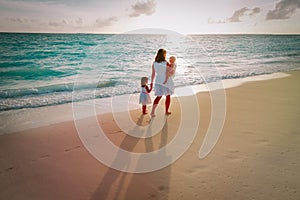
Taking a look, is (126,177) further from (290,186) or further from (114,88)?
(114,88)

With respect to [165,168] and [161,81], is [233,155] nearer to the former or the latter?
[165,168]

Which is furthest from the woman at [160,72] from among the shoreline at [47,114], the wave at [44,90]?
the wave at [44,90]

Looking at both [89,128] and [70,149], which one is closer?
[70,149]

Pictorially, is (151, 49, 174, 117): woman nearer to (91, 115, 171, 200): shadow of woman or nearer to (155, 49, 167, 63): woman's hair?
(155, 49, 167, 63): woman's hair

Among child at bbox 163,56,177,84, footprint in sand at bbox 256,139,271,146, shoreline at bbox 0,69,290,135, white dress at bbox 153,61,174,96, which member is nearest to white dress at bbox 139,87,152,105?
white dress at bbox 153,61,174,96

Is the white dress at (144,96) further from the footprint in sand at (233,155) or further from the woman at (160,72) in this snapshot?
the footprint in sand at (233,155)

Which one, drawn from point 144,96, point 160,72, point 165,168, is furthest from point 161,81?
point 165,168

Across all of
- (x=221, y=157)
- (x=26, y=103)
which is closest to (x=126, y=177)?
(x=221, y=157)

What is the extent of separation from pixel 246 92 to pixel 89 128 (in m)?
6.22

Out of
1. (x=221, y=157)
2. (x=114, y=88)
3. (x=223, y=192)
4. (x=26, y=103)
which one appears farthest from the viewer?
(x=114, y=88)

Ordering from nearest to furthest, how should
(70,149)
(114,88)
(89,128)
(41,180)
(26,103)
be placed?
(41,180)
(70,149)
(89,128)
(26,103)
(114,88)

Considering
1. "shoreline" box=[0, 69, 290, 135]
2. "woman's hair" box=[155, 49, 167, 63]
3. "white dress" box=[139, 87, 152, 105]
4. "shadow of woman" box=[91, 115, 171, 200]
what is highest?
"woman's hair" box=[155, 49, 167, 63]

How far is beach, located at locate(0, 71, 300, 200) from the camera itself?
121 inches

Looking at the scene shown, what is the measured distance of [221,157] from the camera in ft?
12.9
